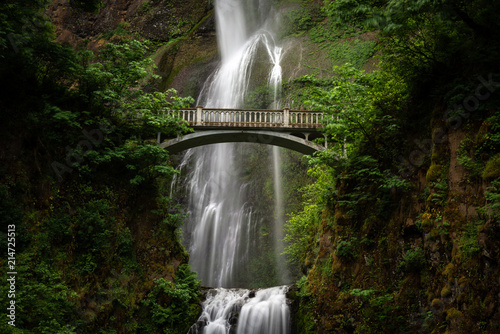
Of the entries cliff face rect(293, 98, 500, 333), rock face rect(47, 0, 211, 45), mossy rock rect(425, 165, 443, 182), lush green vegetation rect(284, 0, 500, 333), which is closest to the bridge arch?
lush green vegetation rect(284, 0, 500, 333)

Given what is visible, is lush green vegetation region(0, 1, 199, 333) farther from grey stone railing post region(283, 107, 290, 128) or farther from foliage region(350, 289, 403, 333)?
foliage region(350, 289, 403, 333)

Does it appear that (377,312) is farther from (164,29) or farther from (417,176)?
(164,29)

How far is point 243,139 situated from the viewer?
17.1 meters

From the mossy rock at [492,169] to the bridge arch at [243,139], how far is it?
9.83 metres

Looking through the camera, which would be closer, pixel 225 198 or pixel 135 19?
pixel 225 198

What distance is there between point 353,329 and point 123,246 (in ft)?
25.5

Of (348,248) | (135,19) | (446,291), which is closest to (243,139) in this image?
(348,248)

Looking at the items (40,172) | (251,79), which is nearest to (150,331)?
(40,172)

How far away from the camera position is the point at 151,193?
1499cm

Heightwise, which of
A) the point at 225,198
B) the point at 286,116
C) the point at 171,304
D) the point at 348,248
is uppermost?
the point at 286,116

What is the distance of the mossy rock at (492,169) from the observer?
6.10m

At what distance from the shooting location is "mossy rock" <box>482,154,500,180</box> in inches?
240

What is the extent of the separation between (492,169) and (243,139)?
1177 cm

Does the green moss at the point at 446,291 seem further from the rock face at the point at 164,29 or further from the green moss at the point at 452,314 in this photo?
the rock face at the point at 164,29
